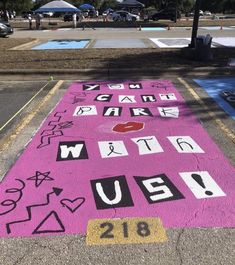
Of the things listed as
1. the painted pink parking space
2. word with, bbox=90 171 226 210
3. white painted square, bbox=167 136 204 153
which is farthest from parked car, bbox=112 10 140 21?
word with, bbox=90 171 226 210

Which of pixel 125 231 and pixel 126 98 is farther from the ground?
pixel 125 231

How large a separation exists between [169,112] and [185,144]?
187cm

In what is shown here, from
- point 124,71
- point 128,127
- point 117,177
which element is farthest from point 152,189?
point 124,71

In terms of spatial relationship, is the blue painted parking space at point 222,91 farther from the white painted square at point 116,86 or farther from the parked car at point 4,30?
the parked car at point 4,30

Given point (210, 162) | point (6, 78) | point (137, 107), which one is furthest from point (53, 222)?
point (6, 78)

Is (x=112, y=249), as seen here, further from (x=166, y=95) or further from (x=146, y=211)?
(x=166, y=95)

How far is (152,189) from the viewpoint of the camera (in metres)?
4.66

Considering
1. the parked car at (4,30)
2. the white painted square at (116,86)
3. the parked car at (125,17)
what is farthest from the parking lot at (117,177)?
the parked car at (125,17)

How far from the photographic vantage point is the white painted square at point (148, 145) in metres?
5.85

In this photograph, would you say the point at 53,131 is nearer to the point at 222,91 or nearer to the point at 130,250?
the point at 130,250

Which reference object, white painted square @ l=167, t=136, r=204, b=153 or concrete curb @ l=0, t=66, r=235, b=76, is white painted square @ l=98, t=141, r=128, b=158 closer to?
white painted square @ l=167, t=136, r=204, b=153

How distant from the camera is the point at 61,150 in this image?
19.4 feet

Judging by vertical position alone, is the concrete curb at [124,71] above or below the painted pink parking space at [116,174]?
below

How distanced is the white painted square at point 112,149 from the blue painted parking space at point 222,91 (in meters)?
2.70
